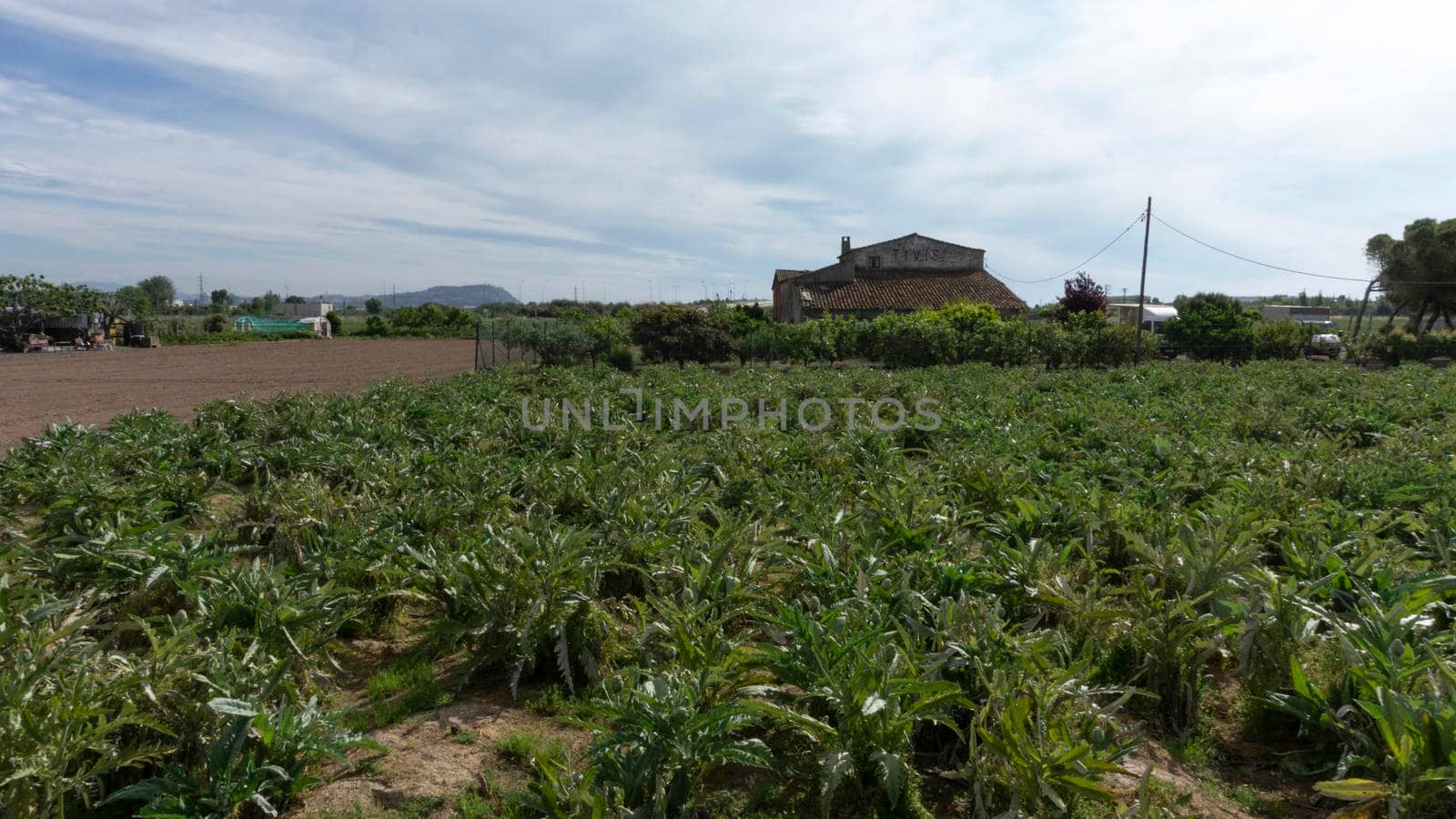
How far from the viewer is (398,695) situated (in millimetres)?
3590

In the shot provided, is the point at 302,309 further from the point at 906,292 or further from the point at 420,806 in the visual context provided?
the point at 420,806

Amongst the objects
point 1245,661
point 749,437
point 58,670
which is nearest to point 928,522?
point 1245,661

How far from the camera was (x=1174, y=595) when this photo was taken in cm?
390

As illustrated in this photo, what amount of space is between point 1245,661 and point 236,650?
14.3ft

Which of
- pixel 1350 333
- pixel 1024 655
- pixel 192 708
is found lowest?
pixel 192 708

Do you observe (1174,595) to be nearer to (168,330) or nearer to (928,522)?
(928,522)

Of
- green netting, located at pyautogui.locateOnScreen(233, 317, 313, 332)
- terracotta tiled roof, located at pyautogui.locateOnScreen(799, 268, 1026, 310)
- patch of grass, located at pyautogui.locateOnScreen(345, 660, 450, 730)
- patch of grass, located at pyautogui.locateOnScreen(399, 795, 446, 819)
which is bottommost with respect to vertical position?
patch of grass, located at pyautogui.locateOnScreen(399, 795, 446, 819)

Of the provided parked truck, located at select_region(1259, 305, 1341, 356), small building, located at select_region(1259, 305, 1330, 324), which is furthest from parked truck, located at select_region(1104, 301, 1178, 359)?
small building, located at select_region(1259, 305, 1330, 324)

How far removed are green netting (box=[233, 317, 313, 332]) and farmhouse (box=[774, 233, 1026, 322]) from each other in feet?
119

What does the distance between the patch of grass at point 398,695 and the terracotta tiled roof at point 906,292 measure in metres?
34.1

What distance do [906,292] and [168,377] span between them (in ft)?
102
